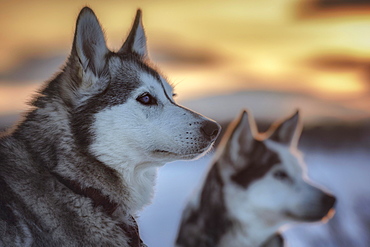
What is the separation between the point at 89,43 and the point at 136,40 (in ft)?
1.29

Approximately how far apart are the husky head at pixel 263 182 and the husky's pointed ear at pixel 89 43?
4.62 ft

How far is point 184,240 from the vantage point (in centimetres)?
264

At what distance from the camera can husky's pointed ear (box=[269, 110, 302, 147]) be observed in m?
3.17

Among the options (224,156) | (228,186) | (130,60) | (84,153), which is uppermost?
(130,60)

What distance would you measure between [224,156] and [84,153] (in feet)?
4.86

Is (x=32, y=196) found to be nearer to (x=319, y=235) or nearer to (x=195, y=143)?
(x=195, y=143)

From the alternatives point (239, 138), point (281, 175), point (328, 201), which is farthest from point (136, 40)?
point (328, 201)

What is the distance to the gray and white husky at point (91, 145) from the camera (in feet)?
4.77

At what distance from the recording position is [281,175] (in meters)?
2.95

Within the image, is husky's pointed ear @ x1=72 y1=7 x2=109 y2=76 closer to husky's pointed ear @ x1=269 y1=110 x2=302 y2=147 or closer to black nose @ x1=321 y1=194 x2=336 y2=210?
husky's pointed ear @ x1=269 y1=110 x2=302 y2=147

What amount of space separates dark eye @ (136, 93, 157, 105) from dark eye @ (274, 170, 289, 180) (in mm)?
1525

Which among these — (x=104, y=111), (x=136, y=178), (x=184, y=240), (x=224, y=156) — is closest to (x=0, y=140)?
(x=104, y=111)

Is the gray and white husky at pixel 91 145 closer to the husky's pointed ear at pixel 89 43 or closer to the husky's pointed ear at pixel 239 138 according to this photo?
the husky's pointed ear at pixel 89 43

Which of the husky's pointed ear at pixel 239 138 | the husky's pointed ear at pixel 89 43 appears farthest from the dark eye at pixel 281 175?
the husky's pointed ear at pixel 89 43
